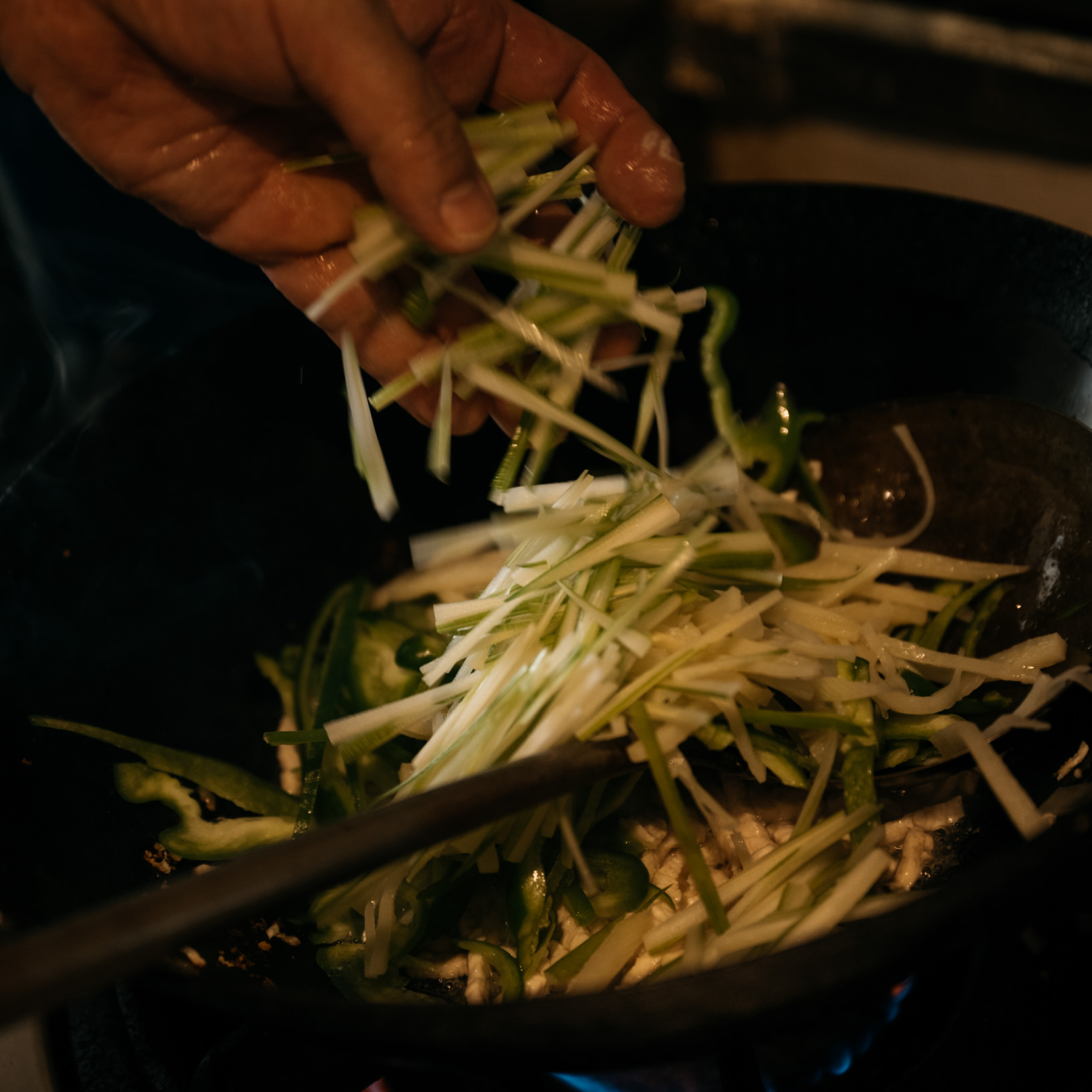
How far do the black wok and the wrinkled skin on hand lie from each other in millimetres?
242

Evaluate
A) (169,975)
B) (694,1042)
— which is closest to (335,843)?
(169,975)

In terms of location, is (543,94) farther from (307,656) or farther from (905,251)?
(307,656)

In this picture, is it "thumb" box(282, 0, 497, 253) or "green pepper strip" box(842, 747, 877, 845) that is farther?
"green pepper strip" box(842, 747, 877, 845)

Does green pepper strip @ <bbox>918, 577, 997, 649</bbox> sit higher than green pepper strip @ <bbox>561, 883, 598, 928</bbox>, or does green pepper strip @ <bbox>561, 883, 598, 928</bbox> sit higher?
green pepper strip @ <bbox>918, 577, 997, 649</bbox>

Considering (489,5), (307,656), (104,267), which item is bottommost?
(307,656)

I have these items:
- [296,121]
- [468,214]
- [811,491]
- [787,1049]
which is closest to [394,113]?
[468,214]

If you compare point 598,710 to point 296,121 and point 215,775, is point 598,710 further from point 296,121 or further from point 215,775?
point 296,121

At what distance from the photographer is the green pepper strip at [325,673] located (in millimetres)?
1308

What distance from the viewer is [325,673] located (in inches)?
58.9

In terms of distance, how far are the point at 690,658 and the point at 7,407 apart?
1.87 metres

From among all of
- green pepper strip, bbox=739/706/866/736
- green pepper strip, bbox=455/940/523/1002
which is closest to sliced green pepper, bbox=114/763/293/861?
green pepper strip, bbox=455/940/523/1002

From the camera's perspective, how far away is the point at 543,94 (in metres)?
1.32

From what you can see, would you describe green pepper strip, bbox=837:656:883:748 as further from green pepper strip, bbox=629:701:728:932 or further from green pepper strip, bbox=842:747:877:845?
green pepper strip, bbox=629:701:728:932

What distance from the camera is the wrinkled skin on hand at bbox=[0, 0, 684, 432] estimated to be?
1037 mm
